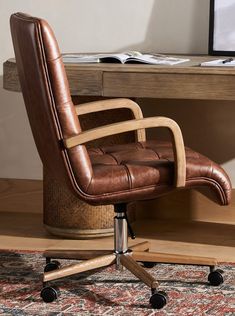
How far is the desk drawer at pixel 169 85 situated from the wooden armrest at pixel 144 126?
1.49ft

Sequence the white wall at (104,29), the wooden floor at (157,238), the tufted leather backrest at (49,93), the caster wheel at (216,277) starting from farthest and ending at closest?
the white wall at (104,29) < the wooden floor at (157,238) < the caster wheel at (216,277) < the tufted leather backrest at (49,93)

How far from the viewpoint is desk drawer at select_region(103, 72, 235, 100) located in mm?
3369

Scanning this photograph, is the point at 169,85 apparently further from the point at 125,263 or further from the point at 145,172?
the point at 125,263

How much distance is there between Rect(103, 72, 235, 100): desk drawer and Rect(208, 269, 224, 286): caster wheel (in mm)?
645

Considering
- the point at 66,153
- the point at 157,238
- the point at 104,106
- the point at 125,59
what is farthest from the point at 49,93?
the point at 157,238

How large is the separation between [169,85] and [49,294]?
0.92m

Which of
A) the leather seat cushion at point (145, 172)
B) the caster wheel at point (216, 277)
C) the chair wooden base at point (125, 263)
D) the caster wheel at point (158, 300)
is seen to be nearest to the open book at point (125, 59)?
the leather seat cushion at point (145, 172)

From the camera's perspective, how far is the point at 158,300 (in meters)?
2.95

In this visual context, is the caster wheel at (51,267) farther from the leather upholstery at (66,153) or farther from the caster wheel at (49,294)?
the leather upholstery at (66,153)

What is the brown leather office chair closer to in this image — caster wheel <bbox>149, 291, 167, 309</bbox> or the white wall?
caster wheel <bbox>149, 291, 167, 309</bbox>

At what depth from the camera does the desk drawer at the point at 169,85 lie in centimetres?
337

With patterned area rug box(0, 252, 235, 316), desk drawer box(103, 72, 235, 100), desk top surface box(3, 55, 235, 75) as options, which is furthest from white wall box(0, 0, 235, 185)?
patterned area rug box(0, 252, 235, 316)

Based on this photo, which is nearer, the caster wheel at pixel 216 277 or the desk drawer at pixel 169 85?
the caster wheel at pixel 216 277

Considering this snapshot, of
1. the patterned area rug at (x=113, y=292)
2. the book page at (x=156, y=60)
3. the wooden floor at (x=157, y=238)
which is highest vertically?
the book page at (x=156, y=60)
